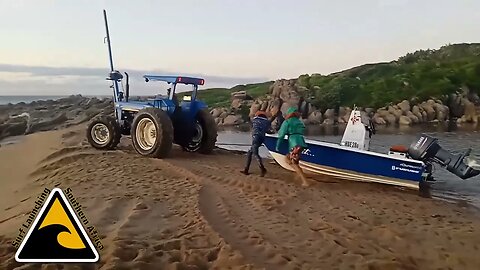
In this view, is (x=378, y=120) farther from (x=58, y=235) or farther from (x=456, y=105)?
(x=58, y=235)

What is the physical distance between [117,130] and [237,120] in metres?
20.3

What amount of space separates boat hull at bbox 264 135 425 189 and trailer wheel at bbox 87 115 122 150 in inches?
183

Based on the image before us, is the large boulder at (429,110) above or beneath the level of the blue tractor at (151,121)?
beneath

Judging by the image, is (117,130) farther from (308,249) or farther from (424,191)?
(308,249)

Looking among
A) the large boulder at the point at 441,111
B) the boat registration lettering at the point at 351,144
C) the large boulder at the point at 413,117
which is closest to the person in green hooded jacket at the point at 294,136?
the boat registration lettering at the point at 351,144

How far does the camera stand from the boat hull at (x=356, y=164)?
35.3ft

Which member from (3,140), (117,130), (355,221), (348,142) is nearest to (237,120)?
(3,140)

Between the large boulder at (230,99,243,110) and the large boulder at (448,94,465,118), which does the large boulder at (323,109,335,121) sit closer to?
the large boulder at (230,99,243,110)

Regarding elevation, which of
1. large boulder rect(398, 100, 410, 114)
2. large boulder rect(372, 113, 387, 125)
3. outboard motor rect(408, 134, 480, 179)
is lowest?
large boulder rect(372, 113, 387, 125)

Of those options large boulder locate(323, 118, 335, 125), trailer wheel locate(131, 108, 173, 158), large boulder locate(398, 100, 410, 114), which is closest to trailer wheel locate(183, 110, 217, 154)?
trailer wheel locate(131, 108, 173, 158)

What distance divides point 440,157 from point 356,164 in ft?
5.84

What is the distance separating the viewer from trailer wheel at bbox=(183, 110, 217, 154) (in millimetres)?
14367

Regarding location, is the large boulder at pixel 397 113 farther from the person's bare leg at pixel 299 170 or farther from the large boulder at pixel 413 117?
the person's bare leg at pixel 299 170

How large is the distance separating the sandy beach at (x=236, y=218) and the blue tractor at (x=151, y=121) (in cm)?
100
